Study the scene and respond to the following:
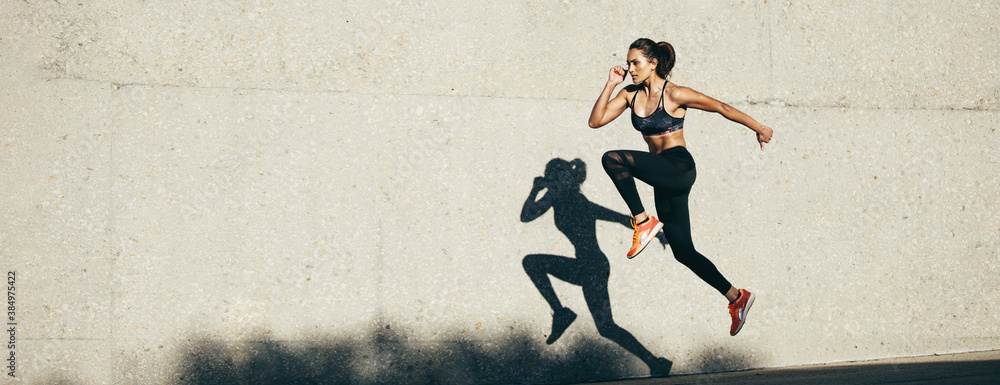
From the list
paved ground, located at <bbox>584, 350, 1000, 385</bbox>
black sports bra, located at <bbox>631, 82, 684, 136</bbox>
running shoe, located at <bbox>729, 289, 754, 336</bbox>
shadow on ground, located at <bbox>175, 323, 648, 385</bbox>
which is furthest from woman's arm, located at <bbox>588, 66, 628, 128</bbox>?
paved ground, located at <bbox>584, 350, 1000, 385</bbox>

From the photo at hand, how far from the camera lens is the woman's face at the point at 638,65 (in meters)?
3.44

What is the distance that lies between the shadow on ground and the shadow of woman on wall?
0.45ft

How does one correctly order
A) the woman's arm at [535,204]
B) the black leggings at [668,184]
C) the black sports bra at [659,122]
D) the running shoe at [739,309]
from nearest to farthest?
the black leggings at [668,184] < the black sports bra at [659,122] < the running shoe at [739,309] < the woman's arm at [535,204]

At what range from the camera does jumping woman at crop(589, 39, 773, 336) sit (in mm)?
3391

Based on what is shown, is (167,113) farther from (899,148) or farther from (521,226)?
(899,148)

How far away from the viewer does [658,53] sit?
11.5ft

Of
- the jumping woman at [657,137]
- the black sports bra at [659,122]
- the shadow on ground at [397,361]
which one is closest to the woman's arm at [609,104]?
the jumping woman at [657,137]

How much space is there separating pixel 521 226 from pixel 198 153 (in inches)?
86.8

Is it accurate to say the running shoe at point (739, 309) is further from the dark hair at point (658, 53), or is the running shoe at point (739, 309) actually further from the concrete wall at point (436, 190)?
the dark hair at point (658, 53)

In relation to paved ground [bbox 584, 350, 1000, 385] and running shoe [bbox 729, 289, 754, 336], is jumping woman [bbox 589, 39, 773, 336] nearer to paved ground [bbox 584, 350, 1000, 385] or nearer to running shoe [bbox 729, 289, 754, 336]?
running shoe [bbox 729, 289, 754, 336]

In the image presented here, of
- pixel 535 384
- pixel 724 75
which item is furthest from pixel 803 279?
pixel 535 384

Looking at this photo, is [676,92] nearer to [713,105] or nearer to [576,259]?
[713,105]

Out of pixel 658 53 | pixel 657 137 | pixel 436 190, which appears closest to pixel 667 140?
pixel 657 137

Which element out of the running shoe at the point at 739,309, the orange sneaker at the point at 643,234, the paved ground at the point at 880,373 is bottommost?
the paved ground at the point at 880,373
